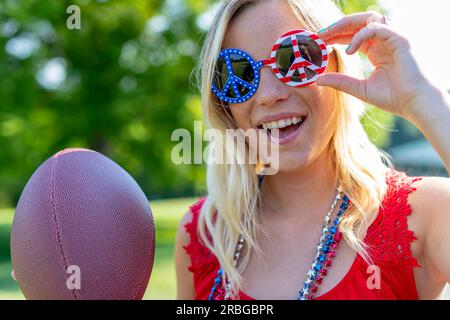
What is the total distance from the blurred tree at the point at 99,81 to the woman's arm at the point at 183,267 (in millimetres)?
10907

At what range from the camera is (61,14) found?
1440cm

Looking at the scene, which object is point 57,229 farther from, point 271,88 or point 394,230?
point 394,230

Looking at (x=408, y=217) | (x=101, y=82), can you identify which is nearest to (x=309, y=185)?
(x=408, y=217)

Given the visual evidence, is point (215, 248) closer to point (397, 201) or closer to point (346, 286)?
point (346, 286)

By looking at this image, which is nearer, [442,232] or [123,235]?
[123,235]

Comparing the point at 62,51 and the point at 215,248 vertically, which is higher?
the point at 62,51

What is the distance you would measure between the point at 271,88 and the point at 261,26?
0.84ft

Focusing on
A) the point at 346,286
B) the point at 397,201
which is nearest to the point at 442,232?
the point at 397,201

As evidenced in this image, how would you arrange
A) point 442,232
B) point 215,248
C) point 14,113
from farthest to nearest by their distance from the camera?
point 14,113 → point 215,248 → point 442,232

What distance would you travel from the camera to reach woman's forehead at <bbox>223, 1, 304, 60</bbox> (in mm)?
2346

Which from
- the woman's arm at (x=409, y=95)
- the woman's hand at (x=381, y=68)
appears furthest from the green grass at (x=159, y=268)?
the woman's hand at (x=381, y=68)

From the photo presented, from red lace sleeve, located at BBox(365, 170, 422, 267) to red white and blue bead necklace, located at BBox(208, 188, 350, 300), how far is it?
15 centimetres
